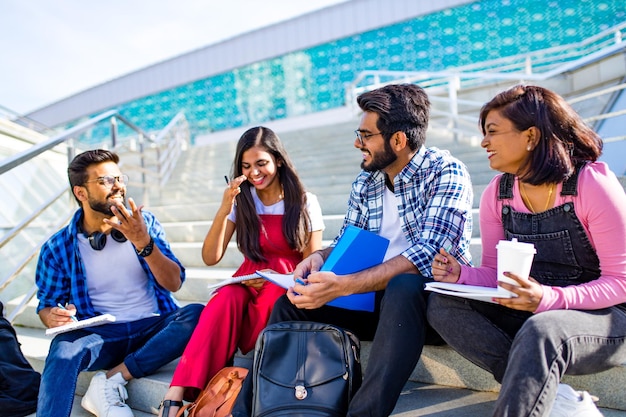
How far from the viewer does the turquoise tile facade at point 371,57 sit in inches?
439

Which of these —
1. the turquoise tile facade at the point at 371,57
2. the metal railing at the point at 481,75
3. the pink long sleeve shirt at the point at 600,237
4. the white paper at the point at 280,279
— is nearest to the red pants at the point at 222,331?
the white paper at the point at 280,279

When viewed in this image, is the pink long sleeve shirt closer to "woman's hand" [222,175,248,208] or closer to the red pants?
the red pants

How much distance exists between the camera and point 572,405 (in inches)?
46.8

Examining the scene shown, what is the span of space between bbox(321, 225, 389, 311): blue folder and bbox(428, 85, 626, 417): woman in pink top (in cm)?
23

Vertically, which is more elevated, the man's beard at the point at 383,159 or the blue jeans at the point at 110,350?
the man's beard at the point at 383,159

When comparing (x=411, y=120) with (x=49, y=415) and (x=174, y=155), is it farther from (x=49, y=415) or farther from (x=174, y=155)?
(x=174, y=155)

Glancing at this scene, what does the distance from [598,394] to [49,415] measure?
2063mm

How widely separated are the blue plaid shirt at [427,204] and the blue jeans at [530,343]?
0.26 meters

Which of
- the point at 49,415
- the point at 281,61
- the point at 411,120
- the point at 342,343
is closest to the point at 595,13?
the point at 281,61

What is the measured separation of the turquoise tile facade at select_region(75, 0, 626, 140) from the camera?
36.6 feet

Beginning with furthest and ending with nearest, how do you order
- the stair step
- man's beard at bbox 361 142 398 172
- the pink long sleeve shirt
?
man's beard at bbox 361 142 398 172, the stair step, the pink long sleeve shirt

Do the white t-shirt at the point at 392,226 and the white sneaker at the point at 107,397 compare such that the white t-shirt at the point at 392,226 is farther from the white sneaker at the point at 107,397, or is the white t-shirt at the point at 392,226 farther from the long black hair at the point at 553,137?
the white sneaker at the point at 107,397

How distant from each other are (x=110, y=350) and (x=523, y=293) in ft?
5.92

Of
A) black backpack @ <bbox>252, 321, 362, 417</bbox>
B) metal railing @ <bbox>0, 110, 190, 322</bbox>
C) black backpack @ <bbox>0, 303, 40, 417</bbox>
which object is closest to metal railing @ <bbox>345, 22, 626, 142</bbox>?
metal railing @ <bbox>0, 110, 190, 322</bbox>
